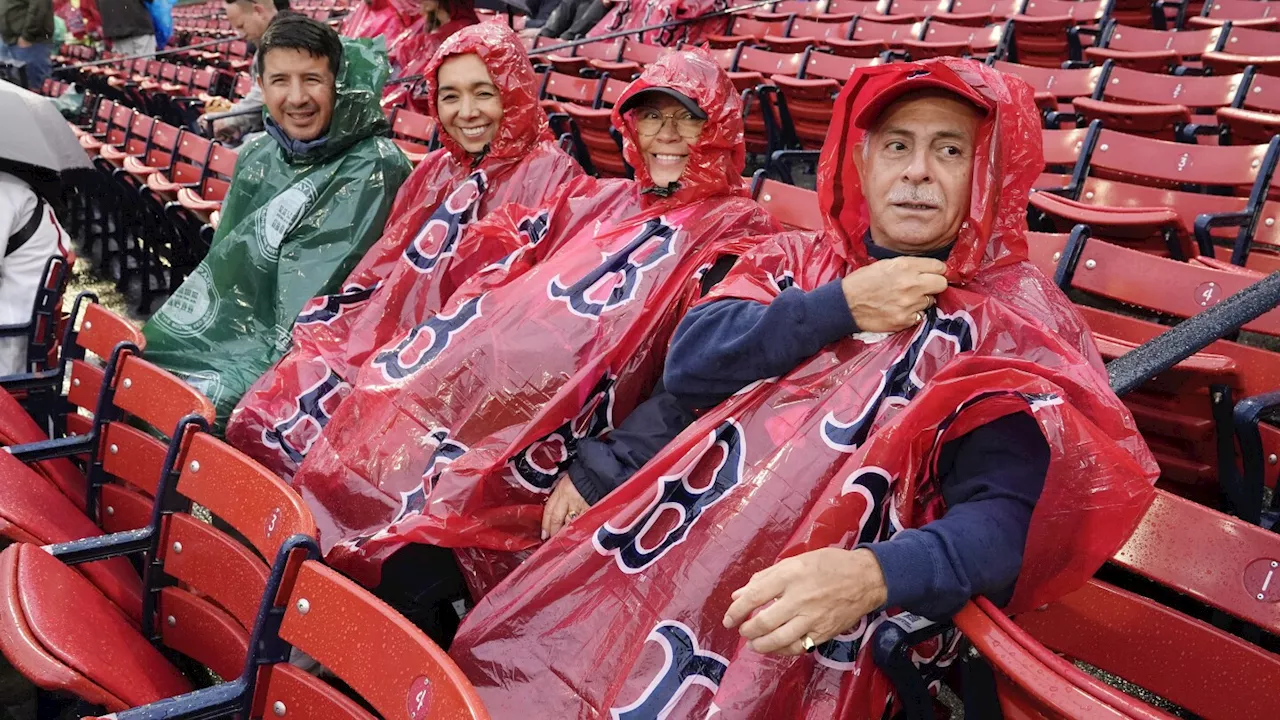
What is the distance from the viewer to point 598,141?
180 inches


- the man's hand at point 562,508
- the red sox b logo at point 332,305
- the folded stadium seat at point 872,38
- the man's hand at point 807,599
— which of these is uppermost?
the folded stadium seat at point 872,38

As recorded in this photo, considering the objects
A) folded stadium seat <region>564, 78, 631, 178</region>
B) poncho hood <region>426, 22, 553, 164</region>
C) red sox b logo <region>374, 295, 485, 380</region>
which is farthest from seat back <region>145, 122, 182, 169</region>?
red sox b logo <region>374, 295, 485, 380</region>

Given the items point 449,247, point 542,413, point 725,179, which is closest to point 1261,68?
point 725,179

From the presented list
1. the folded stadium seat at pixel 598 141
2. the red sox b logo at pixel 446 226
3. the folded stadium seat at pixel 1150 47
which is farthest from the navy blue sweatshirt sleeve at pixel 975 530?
the folded stadium seat at pixel 1150 47

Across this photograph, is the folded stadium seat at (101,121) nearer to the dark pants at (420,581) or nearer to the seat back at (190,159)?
the seat back at (190,159)

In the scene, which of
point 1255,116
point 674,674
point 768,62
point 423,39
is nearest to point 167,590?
point 674,674

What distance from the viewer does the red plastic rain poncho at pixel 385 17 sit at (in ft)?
21.8

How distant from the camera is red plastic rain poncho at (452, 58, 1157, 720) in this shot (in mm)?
1137

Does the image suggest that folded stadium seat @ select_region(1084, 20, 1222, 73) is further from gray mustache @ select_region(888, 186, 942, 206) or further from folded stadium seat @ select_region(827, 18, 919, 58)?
gray mustache @ select_region(888, 186, 942, 206)

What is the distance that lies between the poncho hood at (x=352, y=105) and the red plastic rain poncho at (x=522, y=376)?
2.97 feet

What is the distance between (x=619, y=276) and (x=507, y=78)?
85cm

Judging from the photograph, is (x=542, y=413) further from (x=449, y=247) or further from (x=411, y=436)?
(x=449, y=247)

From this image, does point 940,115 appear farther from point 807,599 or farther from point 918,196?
point 807,599

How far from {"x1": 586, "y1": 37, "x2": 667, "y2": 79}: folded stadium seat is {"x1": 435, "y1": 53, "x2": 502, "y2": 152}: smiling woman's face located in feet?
11.0
